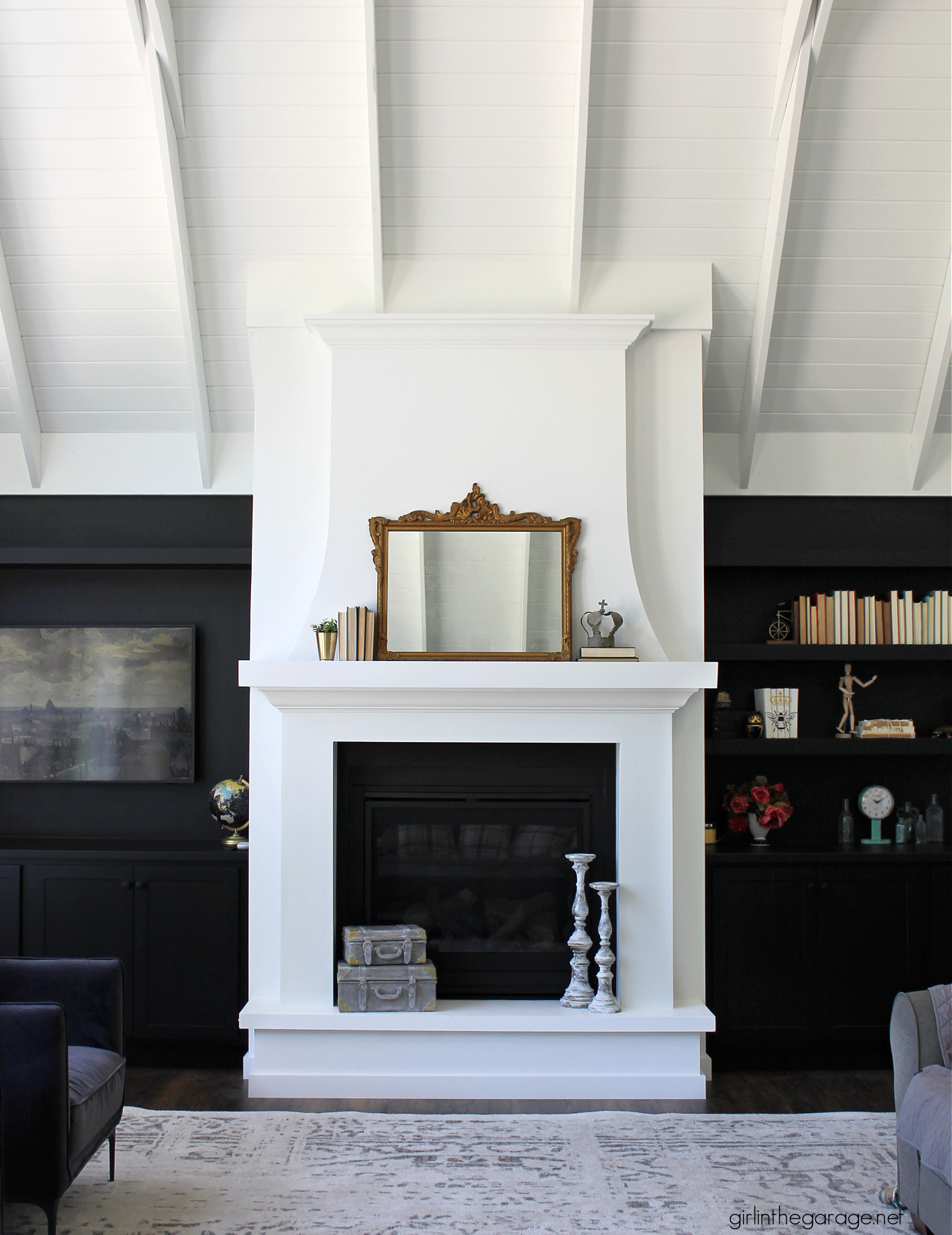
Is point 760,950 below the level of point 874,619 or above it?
below

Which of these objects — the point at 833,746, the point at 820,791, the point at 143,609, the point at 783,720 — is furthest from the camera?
the point at 143,609

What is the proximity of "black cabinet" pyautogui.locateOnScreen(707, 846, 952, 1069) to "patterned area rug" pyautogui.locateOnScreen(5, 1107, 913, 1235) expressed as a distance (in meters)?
0.55

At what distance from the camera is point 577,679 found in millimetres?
3928

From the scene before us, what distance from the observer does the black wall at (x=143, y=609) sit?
4.93 metres

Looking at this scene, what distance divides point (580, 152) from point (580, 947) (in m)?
3.10

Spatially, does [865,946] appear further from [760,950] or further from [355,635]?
[355,635]

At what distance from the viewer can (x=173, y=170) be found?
13.0ft

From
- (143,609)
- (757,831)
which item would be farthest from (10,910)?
(757,831)

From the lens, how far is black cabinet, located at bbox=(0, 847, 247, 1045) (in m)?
4.25

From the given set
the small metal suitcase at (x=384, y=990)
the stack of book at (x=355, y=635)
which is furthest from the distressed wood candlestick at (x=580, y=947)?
the stack of book at (x=355, y=635)

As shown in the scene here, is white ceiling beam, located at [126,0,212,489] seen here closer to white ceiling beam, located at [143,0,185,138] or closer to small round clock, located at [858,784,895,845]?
white ceiling beam, located at [143,0,185,138]

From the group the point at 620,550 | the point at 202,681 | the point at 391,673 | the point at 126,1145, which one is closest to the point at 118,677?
the point at 202,681

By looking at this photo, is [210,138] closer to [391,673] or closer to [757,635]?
[391,673]

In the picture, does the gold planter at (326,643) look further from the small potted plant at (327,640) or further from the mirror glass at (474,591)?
the mirror glass at (474,591)
